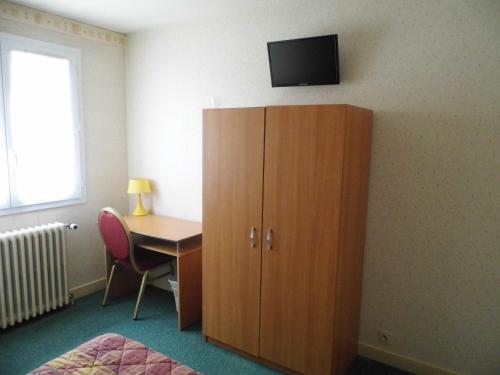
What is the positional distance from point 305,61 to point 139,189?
2.02m

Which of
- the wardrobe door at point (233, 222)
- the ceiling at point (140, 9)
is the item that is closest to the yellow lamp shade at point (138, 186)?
the wardrobe door at point (233, 222)

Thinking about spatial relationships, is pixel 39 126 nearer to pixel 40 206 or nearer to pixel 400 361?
pixel 40 206

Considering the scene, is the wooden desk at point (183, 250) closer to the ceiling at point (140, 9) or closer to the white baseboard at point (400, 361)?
the white baseboard at point (400, 361)

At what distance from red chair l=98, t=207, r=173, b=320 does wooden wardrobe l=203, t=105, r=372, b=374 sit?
0.71 metres

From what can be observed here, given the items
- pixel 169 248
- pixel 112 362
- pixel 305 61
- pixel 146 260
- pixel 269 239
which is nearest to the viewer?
pixel 112 362

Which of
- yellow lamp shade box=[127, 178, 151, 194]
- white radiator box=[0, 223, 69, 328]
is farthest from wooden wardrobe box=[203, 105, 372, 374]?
white radiator box=[0, 223, 69, 328]

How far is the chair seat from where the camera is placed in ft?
9.80

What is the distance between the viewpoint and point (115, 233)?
289cm

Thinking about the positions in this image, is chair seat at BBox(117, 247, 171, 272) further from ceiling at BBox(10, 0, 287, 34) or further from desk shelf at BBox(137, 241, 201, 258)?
ceiling at BBox(10, 0, 287, 34)

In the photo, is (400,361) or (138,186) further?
(138,186)

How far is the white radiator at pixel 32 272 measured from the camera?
8.77 ft

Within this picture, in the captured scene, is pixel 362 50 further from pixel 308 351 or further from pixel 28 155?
pixel 28 155

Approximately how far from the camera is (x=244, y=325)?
2436 mm

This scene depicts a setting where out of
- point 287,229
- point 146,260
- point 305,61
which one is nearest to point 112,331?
point 146,260
